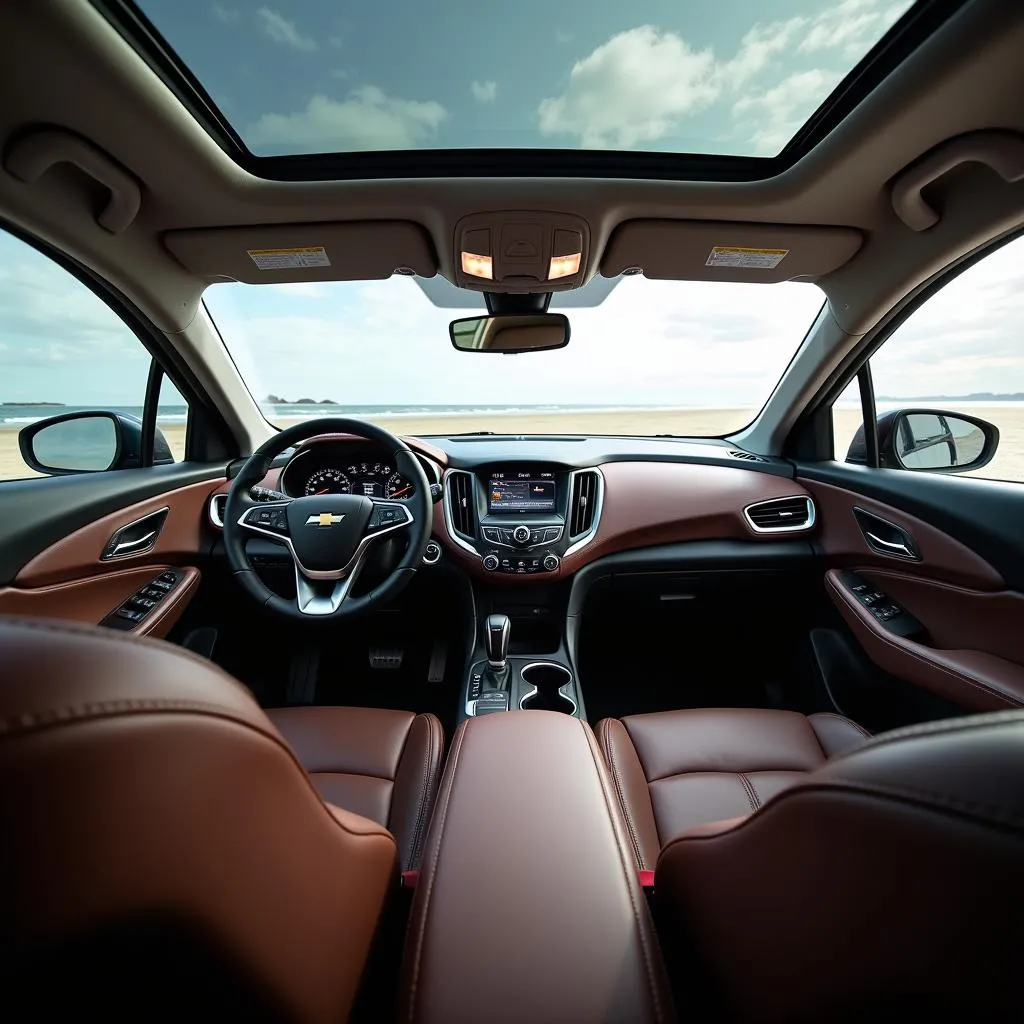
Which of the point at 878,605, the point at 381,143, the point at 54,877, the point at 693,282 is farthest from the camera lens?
the point at 693,282

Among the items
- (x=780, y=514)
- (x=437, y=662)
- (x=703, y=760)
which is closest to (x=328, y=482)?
(x=437, y=662)

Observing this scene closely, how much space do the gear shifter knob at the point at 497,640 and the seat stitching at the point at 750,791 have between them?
3.63 feet

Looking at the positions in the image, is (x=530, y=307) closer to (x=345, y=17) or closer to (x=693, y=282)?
(x=693, y=282)

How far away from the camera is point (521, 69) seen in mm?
1842

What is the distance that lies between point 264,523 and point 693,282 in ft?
7.53

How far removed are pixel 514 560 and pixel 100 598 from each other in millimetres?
1704

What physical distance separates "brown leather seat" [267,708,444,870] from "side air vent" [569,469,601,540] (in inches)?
48.4

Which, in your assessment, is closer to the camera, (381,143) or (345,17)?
(345,17)

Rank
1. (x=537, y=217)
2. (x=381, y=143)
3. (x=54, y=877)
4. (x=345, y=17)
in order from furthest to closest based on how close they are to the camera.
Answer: (x=537, y=217) < (x=381, y=143) < (x=345, y=17) < (x=54, y=877)

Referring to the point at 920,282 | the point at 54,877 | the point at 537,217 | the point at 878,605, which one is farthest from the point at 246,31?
the point at 878,605

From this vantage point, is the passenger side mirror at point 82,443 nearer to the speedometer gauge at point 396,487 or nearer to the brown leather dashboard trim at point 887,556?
the speedometer gauge at point 396,487

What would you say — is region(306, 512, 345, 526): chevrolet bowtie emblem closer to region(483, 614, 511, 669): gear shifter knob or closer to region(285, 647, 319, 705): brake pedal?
region(483, 614, 511, 669): gear shifter knob

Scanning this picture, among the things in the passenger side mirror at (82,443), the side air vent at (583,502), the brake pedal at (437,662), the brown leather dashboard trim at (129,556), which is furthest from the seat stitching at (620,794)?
the passenger side mirror at (82,443)

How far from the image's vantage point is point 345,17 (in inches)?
66.6
